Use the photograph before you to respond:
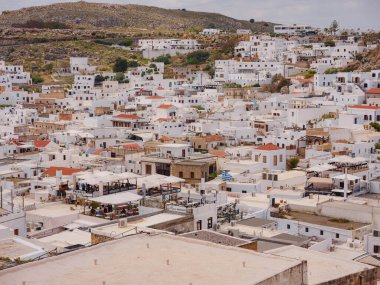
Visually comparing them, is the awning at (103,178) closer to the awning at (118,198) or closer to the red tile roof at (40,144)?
the awning at (118,198)

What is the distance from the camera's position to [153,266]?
9.59m

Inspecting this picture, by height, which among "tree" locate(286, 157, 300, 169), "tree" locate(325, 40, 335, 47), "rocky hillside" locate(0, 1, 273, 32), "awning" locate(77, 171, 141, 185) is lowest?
"tree" locate(286, 157, 300, 169)

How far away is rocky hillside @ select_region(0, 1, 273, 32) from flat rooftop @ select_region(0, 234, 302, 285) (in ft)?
399

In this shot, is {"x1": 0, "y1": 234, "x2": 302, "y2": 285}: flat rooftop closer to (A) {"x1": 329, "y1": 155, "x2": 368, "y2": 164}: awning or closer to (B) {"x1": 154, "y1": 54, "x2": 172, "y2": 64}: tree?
(A) {"x1": 329, "y1": 155, "x2": 368, "y2": 164}: awning

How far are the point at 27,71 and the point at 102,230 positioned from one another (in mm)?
65759

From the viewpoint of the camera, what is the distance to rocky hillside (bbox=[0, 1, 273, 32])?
5492 inches

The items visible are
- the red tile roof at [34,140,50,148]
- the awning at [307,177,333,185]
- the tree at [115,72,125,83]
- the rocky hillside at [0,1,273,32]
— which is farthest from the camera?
the rocky hillside at [0,1,273,32]

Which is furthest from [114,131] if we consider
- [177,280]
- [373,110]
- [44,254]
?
[177,280]

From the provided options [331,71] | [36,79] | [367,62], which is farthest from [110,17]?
[331,71]

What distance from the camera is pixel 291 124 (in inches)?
1762

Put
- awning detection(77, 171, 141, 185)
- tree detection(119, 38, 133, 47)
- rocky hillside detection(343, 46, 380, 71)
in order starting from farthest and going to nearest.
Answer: tree detection(119, 38, 133, 47) → rocky hillside detection(343, 46, 380, 71) → awning detection(77, 171, 141, 185)

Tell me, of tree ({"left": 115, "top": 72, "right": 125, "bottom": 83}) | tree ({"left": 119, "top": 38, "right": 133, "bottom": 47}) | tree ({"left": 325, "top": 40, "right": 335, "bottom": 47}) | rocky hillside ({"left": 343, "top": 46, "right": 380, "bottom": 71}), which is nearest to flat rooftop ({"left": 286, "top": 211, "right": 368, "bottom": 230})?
rocky hillside ({"left": 343, "top": 46, "right": 380, "bottom": 71})

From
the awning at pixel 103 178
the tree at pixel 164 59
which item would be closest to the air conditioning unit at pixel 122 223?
the awning at pixel 103 178

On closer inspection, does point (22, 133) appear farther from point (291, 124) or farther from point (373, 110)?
point (373, 110)
